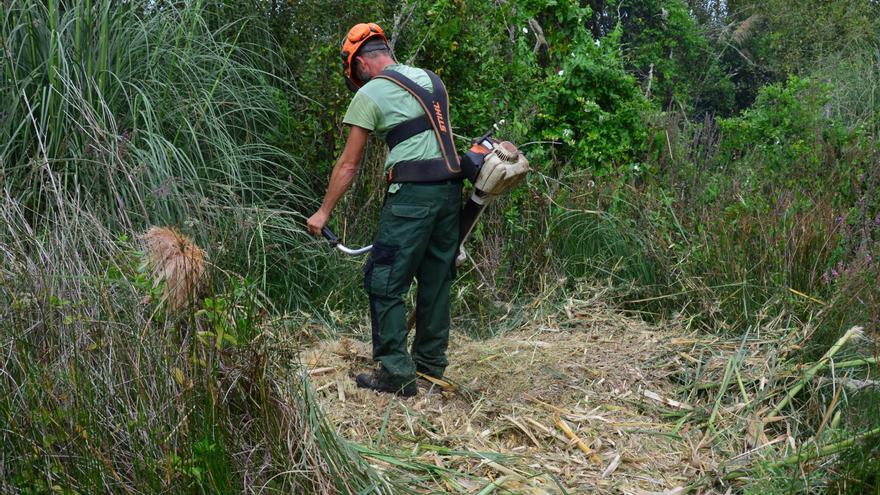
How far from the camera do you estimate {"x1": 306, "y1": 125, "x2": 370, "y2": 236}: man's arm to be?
4.84m

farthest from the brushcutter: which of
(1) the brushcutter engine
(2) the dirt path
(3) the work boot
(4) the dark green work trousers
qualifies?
(2) the dirt path

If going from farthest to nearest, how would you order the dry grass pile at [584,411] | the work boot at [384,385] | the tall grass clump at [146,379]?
the work boot at [384,385] < the dry grass pile at [584,411] < the tall grass clump at [146,379]

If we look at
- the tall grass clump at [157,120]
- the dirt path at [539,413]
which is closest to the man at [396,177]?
the dirt path at [539,413]

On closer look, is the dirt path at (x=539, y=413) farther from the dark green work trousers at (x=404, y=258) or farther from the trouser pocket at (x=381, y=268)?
the trouser pocket at (x=381, y=268)

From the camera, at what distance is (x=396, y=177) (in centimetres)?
495

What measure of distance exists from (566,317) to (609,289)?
15.1 inches

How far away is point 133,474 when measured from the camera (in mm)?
3469

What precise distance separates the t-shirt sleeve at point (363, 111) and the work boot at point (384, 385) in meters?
1.28

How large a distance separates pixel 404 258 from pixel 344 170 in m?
0.53

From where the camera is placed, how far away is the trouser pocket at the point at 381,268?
491cm

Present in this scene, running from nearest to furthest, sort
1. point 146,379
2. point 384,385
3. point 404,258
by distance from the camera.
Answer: point 146,379
point 404,258
point 384,385

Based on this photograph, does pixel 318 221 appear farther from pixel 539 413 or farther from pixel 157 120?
pixel 157 120

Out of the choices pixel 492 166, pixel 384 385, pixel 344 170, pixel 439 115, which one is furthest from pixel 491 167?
pixel 384 385

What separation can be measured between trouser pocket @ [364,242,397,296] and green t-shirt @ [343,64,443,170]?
0.44 metres
